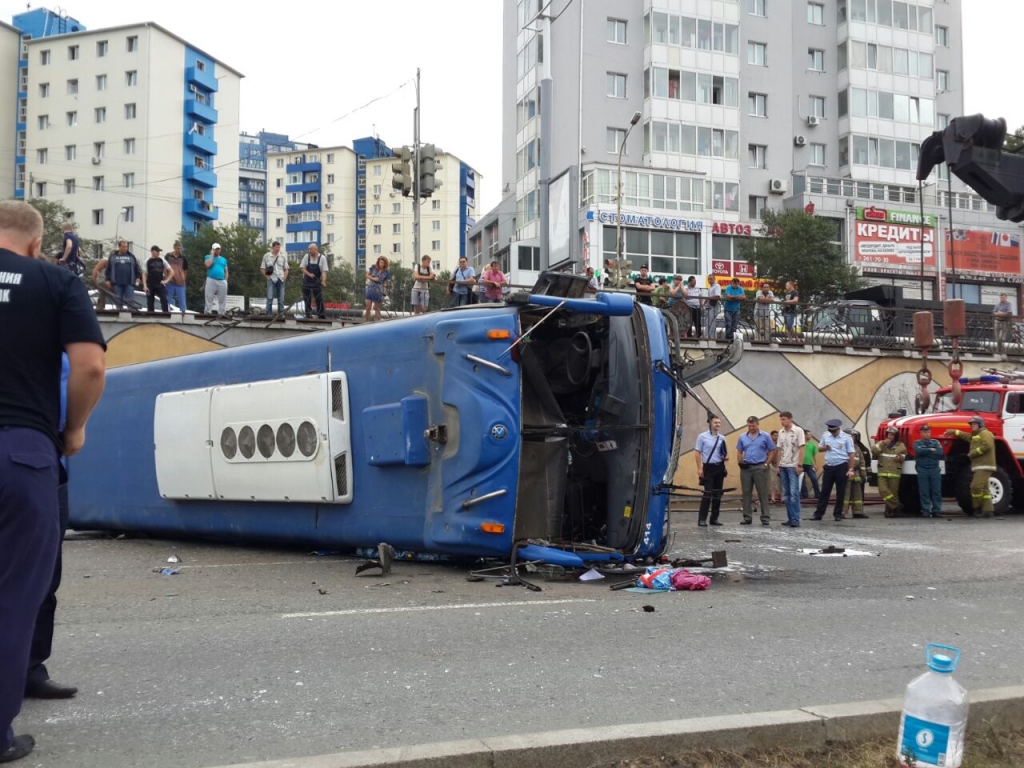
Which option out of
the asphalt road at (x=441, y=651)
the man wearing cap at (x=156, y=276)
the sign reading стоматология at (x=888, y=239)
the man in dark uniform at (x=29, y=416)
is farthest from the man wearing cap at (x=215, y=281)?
the sign reading стоматология at (x=888, y=239)

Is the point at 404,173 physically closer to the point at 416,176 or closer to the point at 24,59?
the point at 416,176

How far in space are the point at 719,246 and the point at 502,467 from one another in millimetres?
46765

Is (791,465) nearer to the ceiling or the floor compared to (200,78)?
nearer to the floor

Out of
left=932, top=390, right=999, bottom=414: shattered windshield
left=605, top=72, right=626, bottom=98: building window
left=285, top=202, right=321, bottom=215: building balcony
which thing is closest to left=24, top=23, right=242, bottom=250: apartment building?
left=605, top=72, right=626, bottom=98: building window

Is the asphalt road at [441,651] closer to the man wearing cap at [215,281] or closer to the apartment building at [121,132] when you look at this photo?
the man wearing cap at [215,281]

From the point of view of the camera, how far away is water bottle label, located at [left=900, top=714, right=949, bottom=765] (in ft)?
11.2

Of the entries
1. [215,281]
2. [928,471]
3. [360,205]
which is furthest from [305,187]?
[928,471]

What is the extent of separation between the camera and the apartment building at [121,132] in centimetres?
6938

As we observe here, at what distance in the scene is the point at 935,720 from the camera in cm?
344

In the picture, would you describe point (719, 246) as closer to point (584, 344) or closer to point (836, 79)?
point (836, 79)

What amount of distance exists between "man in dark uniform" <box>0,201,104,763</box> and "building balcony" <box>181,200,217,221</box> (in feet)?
231

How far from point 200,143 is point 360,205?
42.9 metres

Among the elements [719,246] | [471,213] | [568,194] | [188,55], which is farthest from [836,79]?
[471,213]

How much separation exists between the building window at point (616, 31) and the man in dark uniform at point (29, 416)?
179 ft
